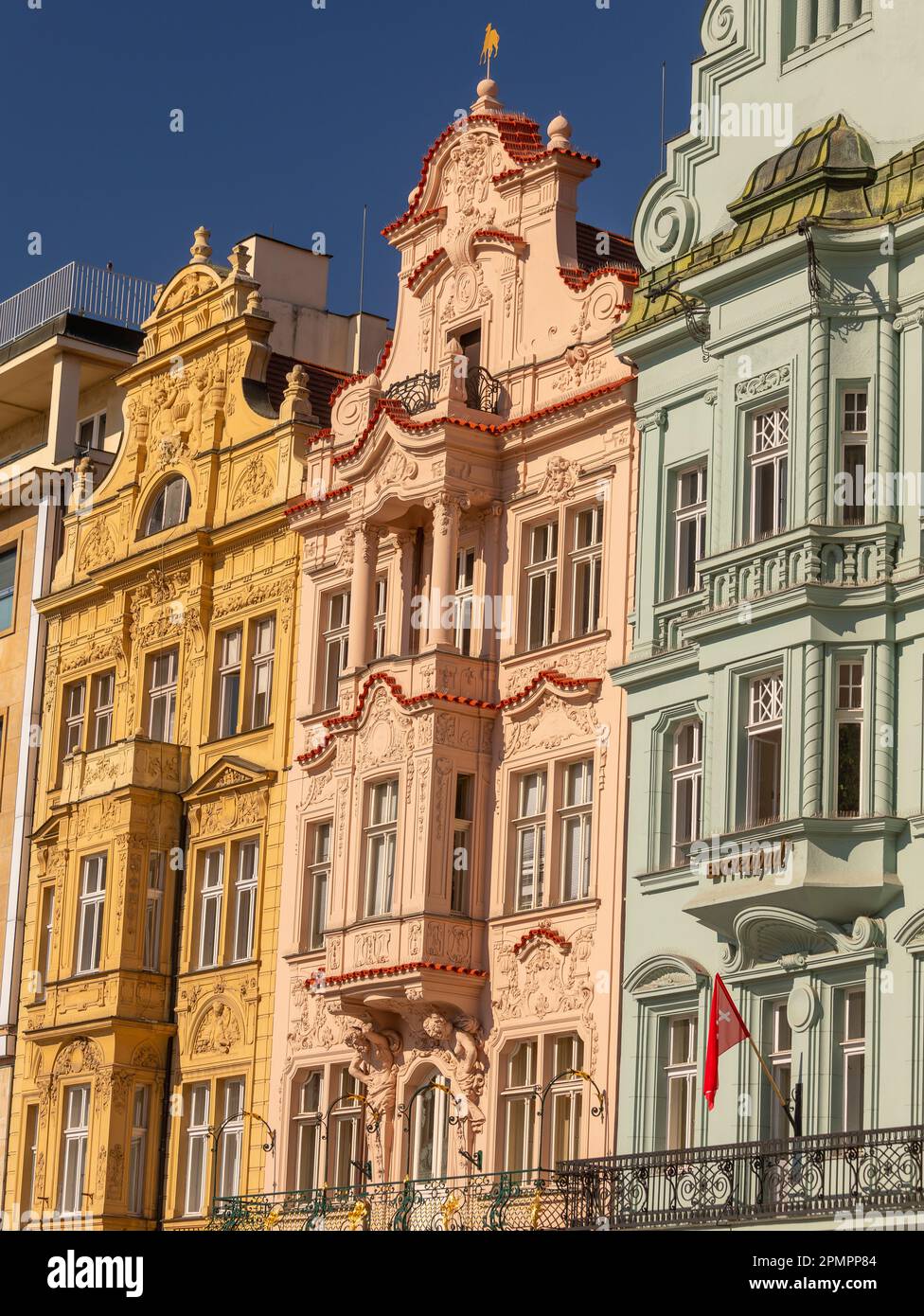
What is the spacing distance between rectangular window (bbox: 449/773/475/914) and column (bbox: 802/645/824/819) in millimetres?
8191

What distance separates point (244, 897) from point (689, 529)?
456 inches

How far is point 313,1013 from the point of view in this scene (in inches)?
1572

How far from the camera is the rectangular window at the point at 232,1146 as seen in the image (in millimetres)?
41125

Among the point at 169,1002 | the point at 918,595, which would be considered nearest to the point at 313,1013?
the point at 169,1002

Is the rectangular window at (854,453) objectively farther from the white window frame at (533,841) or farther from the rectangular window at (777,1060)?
the white window frame at (533,841)

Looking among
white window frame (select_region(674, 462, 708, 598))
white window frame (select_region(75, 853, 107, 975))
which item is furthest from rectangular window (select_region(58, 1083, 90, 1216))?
white window frame (select_region(674, 462, 708, 598))

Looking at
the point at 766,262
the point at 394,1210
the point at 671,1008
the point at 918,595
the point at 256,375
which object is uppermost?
the point at 256,375

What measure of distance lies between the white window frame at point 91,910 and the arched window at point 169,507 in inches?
237

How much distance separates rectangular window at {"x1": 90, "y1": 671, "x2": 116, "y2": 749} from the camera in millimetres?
47469

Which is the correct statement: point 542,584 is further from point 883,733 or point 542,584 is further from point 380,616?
point 883,733

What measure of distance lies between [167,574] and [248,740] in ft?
14.5

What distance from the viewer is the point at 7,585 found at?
5200 centimetres

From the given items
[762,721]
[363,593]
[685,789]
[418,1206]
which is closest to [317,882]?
[363,593]

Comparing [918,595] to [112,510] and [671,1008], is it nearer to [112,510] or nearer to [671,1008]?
[671,1008]
